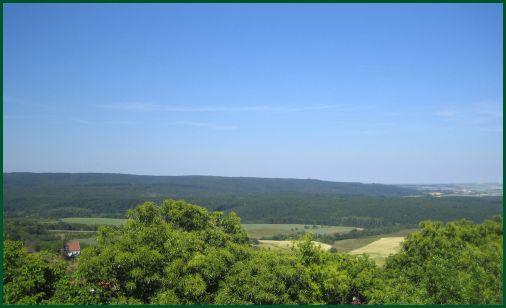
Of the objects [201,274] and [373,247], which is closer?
[201,274]

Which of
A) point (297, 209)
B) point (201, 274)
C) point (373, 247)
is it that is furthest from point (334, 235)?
point (201, 274)

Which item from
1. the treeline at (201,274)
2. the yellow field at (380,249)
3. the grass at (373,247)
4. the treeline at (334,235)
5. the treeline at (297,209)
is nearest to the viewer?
the treeline at (201,274)

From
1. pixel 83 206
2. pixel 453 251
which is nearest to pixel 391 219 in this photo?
pixel 83 206

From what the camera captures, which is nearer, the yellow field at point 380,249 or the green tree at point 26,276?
the green tree at point 26,276

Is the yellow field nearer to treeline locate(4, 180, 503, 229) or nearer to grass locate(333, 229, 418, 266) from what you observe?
grass locate(333, 229, 418, 266)

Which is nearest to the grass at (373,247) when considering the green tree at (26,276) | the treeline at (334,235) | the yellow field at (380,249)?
the yellow field at (380,249)

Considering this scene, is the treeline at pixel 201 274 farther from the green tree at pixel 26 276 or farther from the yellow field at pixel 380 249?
the yellow field at pixel 380 249

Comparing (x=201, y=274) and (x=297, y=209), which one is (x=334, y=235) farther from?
(x=201, y=274)

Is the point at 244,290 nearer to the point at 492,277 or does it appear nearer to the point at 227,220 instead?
the point at 227,220

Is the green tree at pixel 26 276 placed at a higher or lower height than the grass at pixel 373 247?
higher
